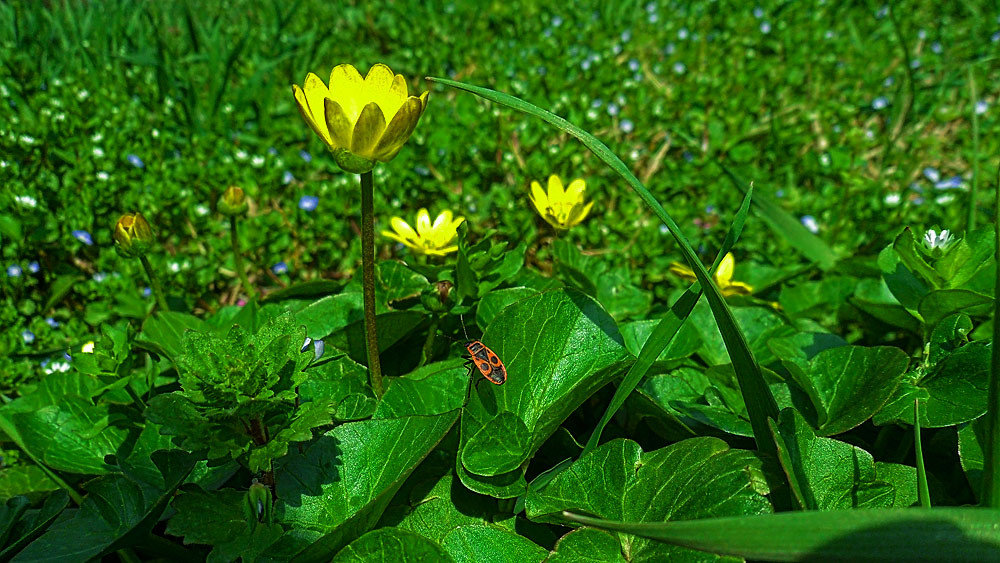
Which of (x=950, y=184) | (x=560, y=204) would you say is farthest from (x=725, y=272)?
(x=950, y=184)

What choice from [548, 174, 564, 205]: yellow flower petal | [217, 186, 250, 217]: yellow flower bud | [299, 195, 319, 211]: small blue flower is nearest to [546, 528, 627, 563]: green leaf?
[548, 174, 564, 205]: yellow flower petal

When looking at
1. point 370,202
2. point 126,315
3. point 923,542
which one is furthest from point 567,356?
point 126,315

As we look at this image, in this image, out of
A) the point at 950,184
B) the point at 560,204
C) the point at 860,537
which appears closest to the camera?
the point at 860,537

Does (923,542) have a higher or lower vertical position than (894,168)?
lower

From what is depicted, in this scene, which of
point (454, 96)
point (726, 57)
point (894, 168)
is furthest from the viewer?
point (726, 57)

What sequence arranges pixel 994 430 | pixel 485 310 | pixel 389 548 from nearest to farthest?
1. pixel 994 430
2. pixel 389 548
3. pixel 485 310

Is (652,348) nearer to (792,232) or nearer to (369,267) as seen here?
(369,267)

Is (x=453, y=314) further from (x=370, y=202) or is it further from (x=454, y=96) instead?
(x=454, y=96)

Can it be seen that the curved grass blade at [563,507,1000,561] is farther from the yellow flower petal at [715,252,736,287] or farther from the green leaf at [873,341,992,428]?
the yellow flower petal at [715,252,736,287]
